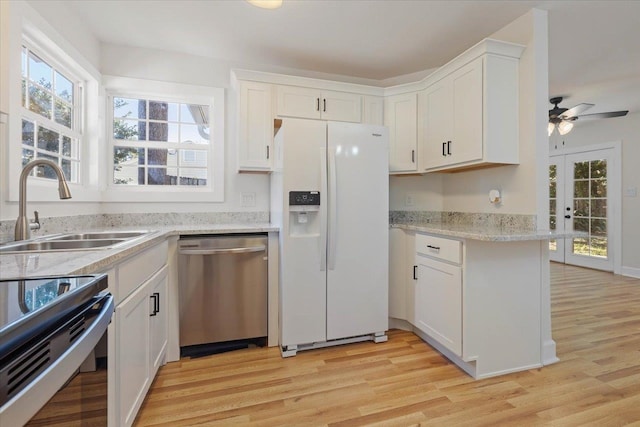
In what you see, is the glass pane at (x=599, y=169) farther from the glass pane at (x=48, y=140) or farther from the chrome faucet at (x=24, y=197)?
the glass pane at (x=48, y=140)

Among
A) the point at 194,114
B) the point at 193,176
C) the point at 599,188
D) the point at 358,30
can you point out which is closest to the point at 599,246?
the point at 599,188

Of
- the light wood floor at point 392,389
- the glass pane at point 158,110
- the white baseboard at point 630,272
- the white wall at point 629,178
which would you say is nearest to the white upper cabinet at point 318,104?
the glass pane at point 158,110

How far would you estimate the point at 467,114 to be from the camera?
234 centimetres

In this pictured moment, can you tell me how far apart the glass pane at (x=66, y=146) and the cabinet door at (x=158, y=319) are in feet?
3.89

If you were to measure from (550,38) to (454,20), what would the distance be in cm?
95

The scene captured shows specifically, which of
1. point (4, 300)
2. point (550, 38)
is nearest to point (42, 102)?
point (4, 300)

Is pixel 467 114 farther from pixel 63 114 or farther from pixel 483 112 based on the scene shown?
pixel 63 114

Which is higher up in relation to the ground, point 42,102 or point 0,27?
point 0,27

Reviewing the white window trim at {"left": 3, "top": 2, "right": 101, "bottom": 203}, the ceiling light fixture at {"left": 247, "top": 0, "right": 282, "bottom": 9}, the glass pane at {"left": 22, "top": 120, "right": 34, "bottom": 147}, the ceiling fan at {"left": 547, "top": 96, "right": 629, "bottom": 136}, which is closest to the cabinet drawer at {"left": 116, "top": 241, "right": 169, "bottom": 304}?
the white window trim at {"left": 3, "top": 2, "right": 101, "bottom": 203}

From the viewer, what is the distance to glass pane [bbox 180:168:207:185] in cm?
291

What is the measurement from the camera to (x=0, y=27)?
57.3 inches

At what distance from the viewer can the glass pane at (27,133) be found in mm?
1825

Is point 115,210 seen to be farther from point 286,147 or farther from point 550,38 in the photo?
point 550,38

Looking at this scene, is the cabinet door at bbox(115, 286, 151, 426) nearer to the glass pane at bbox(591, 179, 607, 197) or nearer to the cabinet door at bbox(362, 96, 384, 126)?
the cabinet door at bbox(362, 96, 384, 126)
